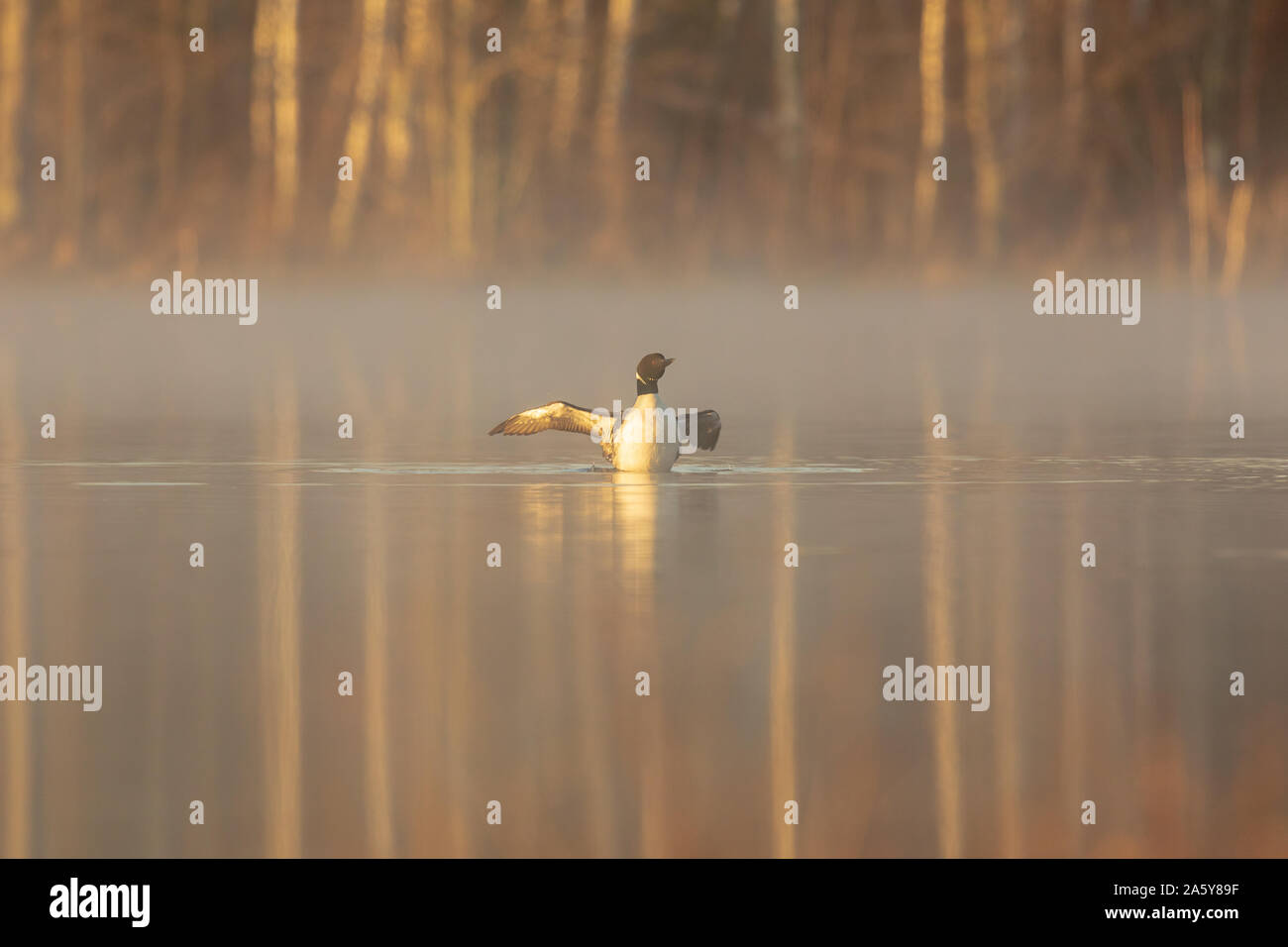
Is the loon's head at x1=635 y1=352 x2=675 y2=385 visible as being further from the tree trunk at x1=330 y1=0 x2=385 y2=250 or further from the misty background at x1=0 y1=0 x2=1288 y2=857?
the tree trunk at x1=330 y1=0 x2=385 y2=250

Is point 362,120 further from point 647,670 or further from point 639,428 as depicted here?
point 647,670

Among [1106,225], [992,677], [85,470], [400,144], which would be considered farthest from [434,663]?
[1106,225]

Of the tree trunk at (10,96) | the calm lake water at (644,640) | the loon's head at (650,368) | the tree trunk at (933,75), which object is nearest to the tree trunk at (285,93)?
the tree trunk at (10,96)

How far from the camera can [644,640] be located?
906 centimetres

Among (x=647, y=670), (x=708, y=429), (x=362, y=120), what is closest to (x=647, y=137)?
(x=362, y=120)

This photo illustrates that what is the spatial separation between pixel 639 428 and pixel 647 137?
29.4 m

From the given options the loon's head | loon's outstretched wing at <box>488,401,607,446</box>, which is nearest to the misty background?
loon's outstretched wing at <box>488,401,607,446</box>

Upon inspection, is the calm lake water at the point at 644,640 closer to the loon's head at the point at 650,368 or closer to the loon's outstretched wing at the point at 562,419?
the loon's outstretched wing at the point at 562,419

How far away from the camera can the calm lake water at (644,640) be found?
22.2 feet

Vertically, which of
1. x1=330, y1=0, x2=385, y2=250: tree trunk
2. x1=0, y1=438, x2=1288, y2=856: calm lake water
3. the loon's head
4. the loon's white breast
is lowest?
x1=0, y1=438, x2=1288, y2=856: calm lake water

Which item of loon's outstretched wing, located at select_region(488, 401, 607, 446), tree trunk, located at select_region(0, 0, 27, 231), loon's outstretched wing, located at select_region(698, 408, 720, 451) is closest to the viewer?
loon's outstretched wing, located at select_region(488, 401, 607, 446)

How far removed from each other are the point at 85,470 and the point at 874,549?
5600 mm

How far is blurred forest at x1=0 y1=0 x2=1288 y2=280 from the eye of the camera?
41719mm

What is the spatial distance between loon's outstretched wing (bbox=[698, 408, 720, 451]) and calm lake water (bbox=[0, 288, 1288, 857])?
247 millimetres
